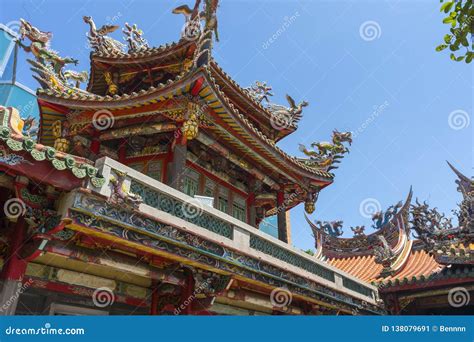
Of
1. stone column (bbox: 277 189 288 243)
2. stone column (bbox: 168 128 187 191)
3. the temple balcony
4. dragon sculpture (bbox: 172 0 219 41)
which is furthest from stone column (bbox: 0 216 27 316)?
stone column (bbox: 277 189 288 243)

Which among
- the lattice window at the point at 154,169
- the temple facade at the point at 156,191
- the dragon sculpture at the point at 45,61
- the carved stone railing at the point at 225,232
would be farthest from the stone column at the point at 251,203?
the dragon sculpture at the point at 45,61

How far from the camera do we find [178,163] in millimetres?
8711

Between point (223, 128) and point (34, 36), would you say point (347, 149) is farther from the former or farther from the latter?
point (34, 36)

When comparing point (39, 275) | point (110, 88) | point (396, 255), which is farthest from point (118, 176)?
point (396, 255)

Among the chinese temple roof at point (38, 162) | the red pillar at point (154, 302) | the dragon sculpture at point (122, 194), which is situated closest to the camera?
the chinese temple roof at point (38, 162)

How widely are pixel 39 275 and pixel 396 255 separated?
12.1 m

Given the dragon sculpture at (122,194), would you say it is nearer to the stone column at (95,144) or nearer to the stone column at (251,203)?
the stone column at (95,144)

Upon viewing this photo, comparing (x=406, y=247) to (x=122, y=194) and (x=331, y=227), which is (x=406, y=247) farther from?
(x=122, y=194)

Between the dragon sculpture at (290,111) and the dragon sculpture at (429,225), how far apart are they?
15.3 ft

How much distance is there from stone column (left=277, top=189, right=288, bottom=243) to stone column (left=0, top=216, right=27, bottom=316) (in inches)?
288

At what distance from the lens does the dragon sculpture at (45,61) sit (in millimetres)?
9234

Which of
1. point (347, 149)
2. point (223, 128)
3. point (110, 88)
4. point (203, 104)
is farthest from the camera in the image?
point (347, 149)

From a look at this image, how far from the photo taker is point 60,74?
9945mm

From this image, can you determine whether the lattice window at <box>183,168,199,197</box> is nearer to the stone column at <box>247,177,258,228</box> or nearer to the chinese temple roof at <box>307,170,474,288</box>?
the stone column at <box>247,177,258,228</box>
